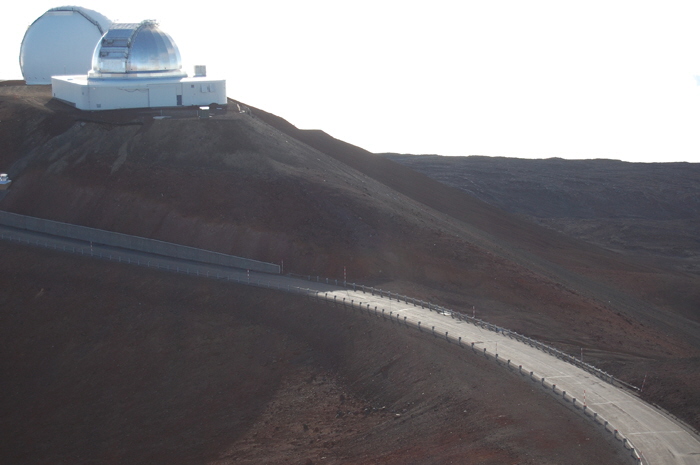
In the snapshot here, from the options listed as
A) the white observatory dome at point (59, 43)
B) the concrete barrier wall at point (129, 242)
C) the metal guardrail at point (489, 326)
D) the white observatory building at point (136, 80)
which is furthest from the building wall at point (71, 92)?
the metal guardrail at point (489, 326)

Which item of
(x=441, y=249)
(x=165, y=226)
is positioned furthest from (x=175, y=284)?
(x=441, y=249)

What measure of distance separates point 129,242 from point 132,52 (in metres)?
17.0

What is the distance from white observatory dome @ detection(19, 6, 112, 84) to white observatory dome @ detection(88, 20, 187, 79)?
36.0ft

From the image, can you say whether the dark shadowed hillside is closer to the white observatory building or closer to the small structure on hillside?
the white observatory building

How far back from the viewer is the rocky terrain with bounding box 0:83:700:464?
2406 cm

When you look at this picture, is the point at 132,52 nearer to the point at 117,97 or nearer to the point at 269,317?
the point at 117,97

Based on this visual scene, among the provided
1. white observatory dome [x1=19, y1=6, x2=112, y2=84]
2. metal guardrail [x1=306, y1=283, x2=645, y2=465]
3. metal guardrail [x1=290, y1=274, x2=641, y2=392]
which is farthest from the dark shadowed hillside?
metal guardrail [x1=306, y1=283, x2=645, y2=465]

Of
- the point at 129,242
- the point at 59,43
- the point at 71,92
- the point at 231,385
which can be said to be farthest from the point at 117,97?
the point at 231,385

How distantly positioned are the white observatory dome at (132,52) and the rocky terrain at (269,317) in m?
4.15

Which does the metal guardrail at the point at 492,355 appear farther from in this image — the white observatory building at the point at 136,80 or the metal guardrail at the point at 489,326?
the white observatory building at the point at 136,80

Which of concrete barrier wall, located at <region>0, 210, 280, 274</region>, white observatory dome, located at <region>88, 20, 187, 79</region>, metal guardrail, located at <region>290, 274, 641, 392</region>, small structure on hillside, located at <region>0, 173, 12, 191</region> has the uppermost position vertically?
white observatory dome, located at <region>88, 20, 187, 79</region>

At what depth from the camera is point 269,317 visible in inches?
1282

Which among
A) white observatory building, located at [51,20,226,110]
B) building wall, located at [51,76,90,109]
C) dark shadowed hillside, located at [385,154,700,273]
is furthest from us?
dark shadowed hillside, located at [385,154,700,273]

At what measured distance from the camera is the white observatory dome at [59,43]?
61.3m
